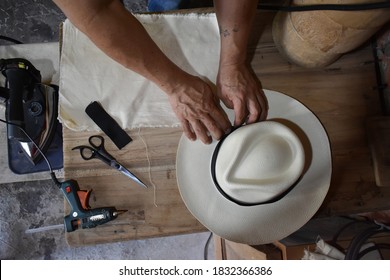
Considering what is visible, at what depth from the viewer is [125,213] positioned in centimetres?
72

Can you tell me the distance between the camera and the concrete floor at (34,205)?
1.25 meters

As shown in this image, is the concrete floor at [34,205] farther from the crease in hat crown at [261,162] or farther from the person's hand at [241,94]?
the crease in hat crown at [261,162]

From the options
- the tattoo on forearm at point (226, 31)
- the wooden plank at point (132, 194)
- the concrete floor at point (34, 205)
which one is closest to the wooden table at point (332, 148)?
the wooden plank at point (132, 194)

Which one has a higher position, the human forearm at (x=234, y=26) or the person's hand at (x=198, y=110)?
the human forearm at (x=234, y=26)

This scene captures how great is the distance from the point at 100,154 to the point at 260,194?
1.18 feet

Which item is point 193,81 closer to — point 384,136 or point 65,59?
point 65,59

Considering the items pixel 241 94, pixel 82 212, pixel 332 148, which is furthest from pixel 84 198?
pixel 332 148

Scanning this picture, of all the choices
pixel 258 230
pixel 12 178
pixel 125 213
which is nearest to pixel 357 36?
pixel 258 230

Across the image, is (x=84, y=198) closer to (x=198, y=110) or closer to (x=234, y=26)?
(x=198, y=110)

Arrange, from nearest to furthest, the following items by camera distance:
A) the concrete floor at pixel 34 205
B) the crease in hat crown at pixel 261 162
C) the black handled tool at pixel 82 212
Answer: the crease in hat crown at pixel 261 162
the black handled tool at pixel 82 212
the concrete floor at pixel 34 205

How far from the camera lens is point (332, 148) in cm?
76

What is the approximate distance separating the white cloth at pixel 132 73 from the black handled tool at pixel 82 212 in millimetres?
142

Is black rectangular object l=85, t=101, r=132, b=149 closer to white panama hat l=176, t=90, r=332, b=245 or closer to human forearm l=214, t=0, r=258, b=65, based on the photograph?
white panama hat l=176, t=90, r=332, b=245

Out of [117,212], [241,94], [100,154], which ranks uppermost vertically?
[241,94]
